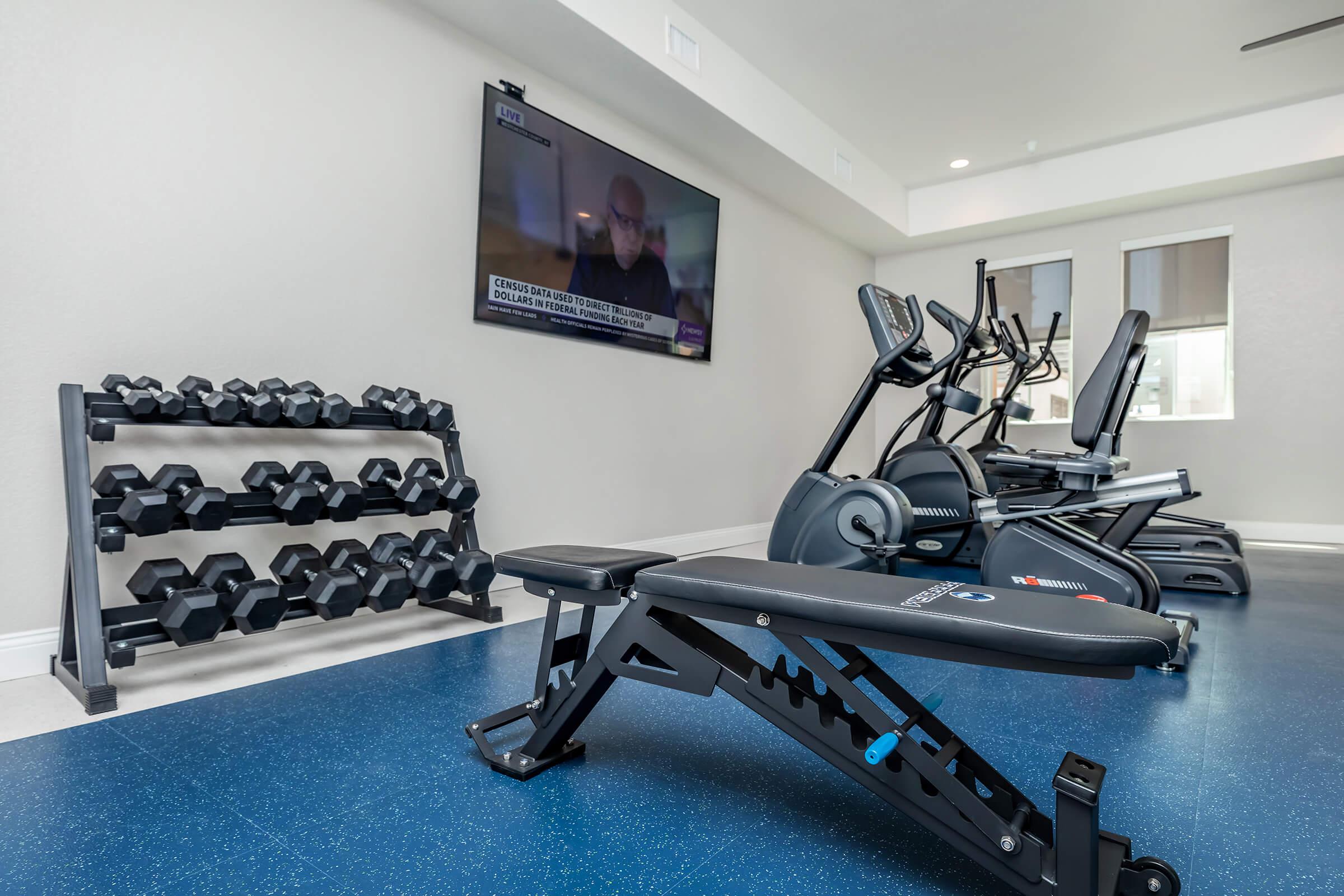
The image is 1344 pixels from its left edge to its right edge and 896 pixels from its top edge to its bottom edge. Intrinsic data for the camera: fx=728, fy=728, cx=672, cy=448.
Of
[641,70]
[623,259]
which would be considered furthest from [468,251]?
[641,70]

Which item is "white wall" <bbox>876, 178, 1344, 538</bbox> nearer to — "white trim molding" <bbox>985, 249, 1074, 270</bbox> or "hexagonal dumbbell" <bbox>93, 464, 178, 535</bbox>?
"white trim molding" <bbox>985, 249, 1074, 270</bbox>

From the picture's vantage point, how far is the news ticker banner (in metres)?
3.48

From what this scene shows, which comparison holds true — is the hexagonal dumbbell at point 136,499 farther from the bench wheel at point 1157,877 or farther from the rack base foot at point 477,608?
the bench wheel at point 1157,877

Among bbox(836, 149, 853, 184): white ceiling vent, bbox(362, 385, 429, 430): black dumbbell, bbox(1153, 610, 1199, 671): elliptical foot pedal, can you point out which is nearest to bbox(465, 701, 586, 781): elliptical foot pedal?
bbox(362, 385, 429, 430): black dumbbell

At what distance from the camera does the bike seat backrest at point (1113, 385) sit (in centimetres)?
265

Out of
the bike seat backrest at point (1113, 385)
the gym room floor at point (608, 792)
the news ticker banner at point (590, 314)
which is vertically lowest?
the gym room floor at point (608, 792)

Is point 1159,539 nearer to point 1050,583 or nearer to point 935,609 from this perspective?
point 1050,583

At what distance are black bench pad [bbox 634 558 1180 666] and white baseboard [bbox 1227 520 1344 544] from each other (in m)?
5.60

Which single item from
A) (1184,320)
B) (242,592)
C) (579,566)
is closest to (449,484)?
(242,592)

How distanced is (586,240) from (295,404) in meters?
1.85

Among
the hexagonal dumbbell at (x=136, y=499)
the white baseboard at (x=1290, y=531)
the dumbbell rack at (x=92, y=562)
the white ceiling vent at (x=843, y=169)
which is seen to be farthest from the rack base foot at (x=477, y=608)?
the white baseboard at (x=1290, y=531)

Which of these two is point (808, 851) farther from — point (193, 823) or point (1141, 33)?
point (1141, 33)

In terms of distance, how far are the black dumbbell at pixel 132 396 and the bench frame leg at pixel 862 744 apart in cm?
140

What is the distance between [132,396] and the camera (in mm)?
2100
